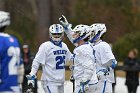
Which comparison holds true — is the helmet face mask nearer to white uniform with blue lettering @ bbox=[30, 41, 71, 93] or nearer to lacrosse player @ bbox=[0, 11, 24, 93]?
white uniform with blue lettering @ bbox=[30, 41, 71, 93]

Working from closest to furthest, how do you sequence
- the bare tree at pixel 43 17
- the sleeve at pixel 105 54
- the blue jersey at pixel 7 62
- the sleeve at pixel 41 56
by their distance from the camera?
the blue jersey at pixel 7 62
the sleeve at pixel 105 54
the sleeve at pixel 41 56
the bare tree at pixel 43 17

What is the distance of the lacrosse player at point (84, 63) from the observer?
11.6 metres

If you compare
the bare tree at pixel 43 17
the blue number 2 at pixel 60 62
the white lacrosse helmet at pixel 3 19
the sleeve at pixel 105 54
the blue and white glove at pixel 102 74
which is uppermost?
the bare tree at pixel 43 17

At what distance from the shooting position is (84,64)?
1159cm

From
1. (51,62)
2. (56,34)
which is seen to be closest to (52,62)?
(51,62)

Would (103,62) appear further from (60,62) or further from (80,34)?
(80,34)

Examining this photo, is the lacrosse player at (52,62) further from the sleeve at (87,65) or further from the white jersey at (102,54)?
the sleeve at (87,65)

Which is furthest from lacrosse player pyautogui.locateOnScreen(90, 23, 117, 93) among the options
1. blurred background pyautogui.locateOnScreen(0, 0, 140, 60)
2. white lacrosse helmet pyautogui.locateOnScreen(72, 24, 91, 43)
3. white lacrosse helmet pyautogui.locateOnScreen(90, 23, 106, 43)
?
blurred background pyautogui.locateOnScreen(0, 0, 140, 60)

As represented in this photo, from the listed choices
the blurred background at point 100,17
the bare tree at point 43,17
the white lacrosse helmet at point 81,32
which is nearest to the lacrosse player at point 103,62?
the white lacrosse helmet at point 81,32

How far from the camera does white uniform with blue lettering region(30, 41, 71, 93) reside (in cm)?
1290

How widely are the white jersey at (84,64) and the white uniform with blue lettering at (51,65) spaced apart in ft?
3.15

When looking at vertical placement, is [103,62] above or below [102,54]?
below

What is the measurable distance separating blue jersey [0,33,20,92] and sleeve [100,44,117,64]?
159 inches

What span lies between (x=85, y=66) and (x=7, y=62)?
9.26 feet
